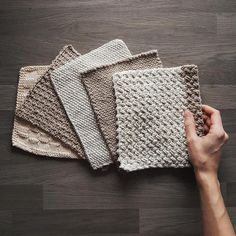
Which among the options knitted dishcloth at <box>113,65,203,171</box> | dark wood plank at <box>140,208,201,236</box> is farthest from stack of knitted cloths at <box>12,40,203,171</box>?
dark wood plank at <box>140,208,201,236</box>

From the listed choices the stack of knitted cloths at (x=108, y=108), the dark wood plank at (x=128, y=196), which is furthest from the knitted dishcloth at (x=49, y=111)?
the dark wood plank at (x=128, y=196)

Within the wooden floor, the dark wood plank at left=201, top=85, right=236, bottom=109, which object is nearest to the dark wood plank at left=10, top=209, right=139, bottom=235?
the wooden floor

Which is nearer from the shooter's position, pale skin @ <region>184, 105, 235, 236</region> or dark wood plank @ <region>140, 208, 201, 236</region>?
pale skin @ <region>184, 105, 235, 236</region>

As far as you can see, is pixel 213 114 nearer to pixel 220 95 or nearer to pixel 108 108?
pixel 220 95

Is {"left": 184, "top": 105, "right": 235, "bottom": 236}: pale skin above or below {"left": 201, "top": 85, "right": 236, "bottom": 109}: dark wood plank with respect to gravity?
below

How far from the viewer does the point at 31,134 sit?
1.24 meters

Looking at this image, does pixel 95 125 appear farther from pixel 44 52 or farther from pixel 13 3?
pixel 13 3

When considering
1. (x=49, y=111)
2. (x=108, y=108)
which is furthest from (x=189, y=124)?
(x=49, y=111)

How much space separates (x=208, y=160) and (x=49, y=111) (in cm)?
47

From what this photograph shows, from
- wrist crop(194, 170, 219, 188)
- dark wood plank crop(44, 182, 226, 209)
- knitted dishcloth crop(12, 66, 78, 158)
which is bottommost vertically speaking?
dark wood plank crop(44, 182, 226, 209)

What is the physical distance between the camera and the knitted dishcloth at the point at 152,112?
3.94 feet

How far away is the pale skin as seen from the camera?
1156mm

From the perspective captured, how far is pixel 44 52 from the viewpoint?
1.25 meters

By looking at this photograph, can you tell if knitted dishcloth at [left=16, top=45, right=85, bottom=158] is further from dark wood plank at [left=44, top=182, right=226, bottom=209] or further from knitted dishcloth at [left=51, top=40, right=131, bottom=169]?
Answer: dark wood plank at [left=44, top=182, right=226, bottom=209]
